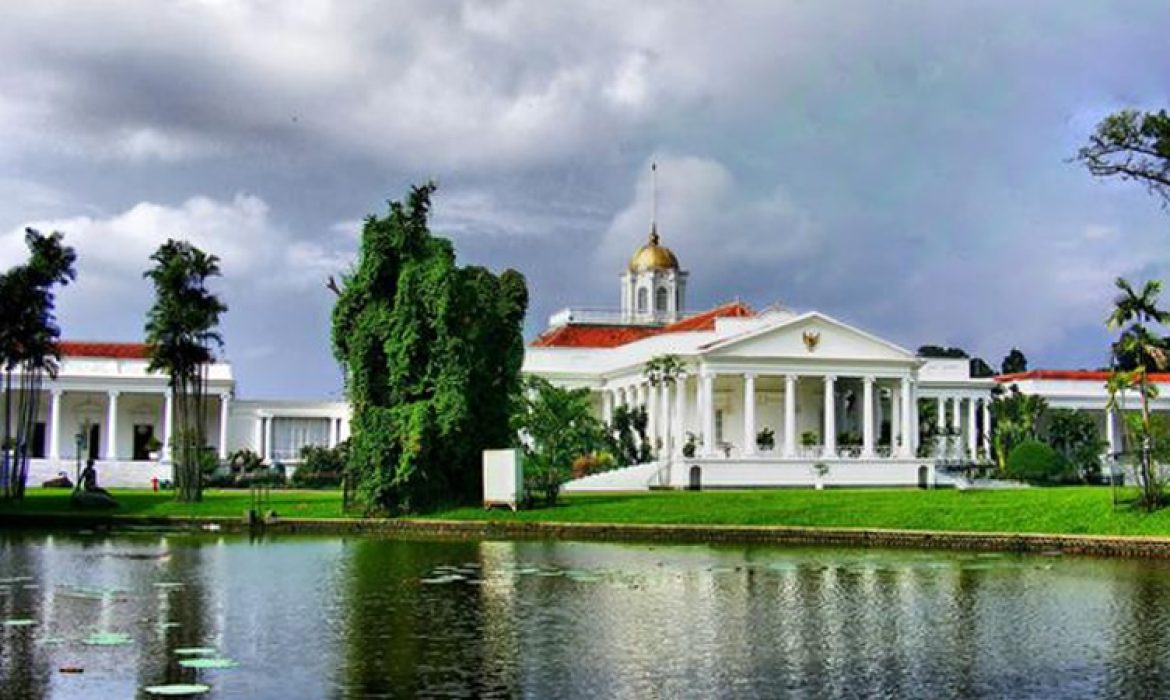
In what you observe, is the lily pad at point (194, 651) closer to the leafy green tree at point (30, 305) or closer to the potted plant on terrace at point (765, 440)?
the leafy green tree at point (30, 305)

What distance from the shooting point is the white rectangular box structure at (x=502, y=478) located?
41.6 metres

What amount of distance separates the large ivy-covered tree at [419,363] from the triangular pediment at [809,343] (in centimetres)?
2133

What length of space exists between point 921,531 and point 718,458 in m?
28.7

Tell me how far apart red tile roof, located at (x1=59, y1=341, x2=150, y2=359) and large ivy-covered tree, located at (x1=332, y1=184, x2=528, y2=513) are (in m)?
34.5

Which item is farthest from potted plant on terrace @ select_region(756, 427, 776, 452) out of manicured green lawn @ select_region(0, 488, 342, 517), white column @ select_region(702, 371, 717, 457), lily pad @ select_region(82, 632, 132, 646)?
lily pad @ select_region(82, 632, 132, 646)

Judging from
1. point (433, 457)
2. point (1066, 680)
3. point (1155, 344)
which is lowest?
point (1066, 680)

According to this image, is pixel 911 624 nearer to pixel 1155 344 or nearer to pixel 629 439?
pixel 1155 344

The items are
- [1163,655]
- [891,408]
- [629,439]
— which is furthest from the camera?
[891,408]

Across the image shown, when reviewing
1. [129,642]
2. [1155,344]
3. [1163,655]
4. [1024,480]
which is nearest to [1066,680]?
[1163,655]

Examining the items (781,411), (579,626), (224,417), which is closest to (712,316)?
(781,411)

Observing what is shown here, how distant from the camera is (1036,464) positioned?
62062mm

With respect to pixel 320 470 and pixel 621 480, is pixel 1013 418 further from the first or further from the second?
pixel 320 470

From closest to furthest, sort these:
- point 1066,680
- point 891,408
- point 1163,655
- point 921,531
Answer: point 1066,680 < point 1163,655 < point 921,531 < point 891,408

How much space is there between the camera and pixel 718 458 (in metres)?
62.8
